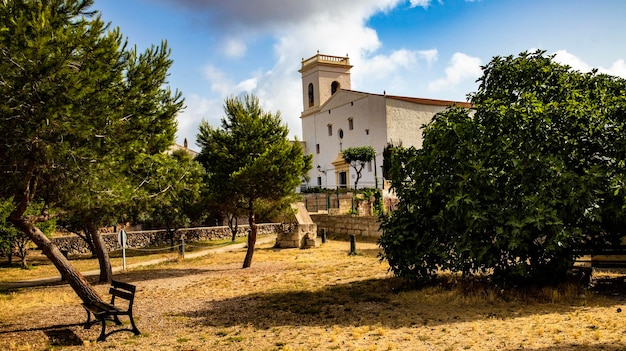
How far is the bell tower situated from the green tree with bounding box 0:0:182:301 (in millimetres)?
47967

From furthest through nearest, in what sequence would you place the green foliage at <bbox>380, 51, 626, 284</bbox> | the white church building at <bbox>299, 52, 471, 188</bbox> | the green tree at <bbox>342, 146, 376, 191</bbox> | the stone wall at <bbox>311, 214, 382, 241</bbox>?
the white church building at <bbox>299, 52, 471, 188</bbox> → the green tree at <bbox>342, 146, 376, 191</bbox> → the stone wall at <bbox>311, 214, 382, 241</bbox> → the green foliage at <bbox>380, 51, 626, 284</bbox>

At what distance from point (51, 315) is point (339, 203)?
80.4 ft

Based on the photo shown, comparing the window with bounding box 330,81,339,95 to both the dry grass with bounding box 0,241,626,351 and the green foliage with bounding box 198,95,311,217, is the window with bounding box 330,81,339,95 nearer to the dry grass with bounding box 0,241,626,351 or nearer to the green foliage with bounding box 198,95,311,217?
the green foliage with bounding box 198,95,311,217

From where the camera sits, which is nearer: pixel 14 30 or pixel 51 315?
pixel 14 30

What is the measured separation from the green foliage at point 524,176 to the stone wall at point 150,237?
1808 centimetres

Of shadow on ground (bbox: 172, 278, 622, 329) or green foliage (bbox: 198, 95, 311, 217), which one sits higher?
green foliage (bbox: 198, 95, 311, 217)

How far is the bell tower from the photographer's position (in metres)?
58.3

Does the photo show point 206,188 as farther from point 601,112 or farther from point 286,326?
point 601,112

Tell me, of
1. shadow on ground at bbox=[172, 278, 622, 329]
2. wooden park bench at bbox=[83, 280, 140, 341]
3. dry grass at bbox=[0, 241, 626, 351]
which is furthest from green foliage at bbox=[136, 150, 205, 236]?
wooden park bench at bbox=[83, 280, 140, 341]

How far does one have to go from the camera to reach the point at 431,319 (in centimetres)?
826

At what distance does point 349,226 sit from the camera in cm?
2873

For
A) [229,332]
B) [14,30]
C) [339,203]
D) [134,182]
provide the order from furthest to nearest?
[339,203] < [134,182] < [229,332] < [14,30]

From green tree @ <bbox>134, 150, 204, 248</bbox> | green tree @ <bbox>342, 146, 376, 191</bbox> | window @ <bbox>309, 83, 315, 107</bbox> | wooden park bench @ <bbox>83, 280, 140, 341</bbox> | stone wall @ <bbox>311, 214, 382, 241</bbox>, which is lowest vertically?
wooden park bench @ <bbox>83, 280, 140, 341</bbox>

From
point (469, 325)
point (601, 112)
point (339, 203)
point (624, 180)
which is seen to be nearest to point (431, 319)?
point (469, 325)
